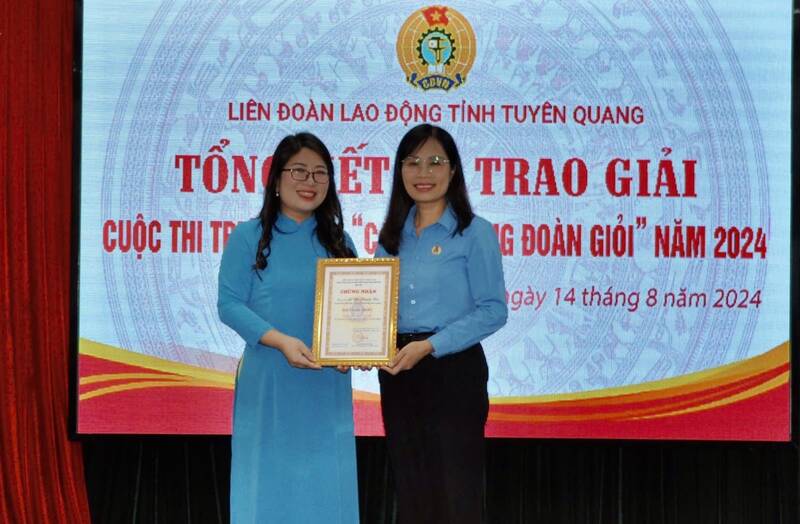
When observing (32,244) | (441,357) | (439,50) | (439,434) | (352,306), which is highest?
(439,50)

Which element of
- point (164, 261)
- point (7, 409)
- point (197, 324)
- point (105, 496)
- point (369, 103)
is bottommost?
point (105, 496)

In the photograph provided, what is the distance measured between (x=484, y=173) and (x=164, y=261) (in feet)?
3.81

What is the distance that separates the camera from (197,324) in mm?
3658

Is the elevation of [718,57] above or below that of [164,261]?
above

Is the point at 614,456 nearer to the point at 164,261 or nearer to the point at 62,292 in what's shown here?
the point at 164,261

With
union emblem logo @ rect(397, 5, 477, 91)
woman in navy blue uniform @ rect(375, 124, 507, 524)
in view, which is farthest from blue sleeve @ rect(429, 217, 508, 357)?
union emblem logo @ rect(397, 5, 477, 91)

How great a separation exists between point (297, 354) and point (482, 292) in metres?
0.51

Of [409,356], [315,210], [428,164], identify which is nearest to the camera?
[409,356]

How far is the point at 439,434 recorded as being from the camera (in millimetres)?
2703

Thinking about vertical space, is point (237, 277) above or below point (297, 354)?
above

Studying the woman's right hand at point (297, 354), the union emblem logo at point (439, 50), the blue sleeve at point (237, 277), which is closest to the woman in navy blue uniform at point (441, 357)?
the woman's right hand at point (297, 354)

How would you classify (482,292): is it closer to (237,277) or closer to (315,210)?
(315,210)

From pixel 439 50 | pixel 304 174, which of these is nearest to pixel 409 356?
pixel 304 174

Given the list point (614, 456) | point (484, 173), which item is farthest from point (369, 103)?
point (614, 456)
